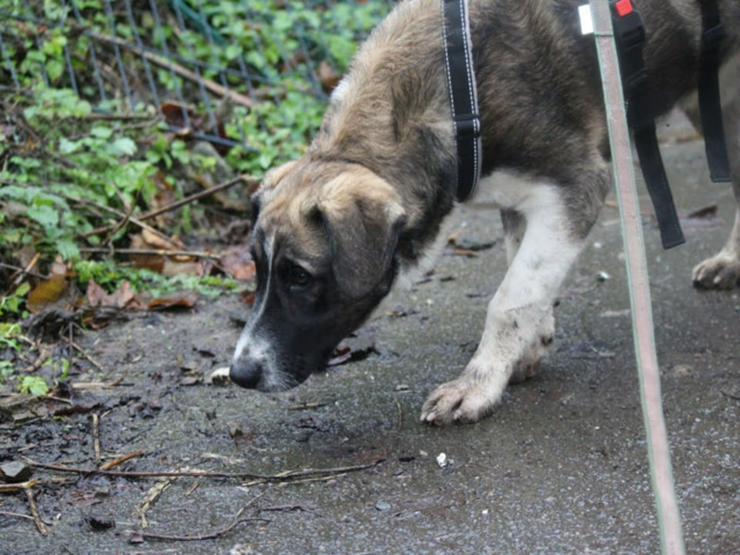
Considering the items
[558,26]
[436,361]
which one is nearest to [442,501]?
[436,361]

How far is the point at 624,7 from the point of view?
12.3 feet

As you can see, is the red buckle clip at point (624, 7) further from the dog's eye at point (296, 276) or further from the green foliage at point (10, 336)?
the green foliage at point (10, 336)

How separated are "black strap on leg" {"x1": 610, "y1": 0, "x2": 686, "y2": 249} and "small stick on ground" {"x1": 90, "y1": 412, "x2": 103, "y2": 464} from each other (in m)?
2.17

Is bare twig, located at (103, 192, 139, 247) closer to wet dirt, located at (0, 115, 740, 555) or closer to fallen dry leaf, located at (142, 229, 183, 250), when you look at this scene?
fallen dry leaf, located at (142, 229, 183, 250)

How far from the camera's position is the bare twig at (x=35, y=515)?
3.23m

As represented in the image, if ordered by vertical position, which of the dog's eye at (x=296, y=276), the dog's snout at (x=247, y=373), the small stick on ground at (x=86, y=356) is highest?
Result: the dog's eye at (x=296, y=276)

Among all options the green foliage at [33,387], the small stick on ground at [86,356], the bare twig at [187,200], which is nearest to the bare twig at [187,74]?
the bare twig at [187,200]

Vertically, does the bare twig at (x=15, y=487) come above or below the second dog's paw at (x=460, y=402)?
above

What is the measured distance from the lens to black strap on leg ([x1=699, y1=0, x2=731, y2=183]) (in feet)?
14.1

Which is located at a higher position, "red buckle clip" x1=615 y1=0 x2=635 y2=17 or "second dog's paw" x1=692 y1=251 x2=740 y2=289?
"red buckle clip" x1=615 y1=0 x2=635 y2=17

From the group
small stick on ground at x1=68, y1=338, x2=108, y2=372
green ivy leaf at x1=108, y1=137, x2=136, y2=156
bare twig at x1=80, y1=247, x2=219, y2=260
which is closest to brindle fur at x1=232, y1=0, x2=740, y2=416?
small stick on ground at x1=68, y1=338, x2=108, y2=372

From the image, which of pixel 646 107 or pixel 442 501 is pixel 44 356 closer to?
pixel 442 501

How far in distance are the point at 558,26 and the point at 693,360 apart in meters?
1.41

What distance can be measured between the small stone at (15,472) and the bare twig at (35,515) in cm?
7
